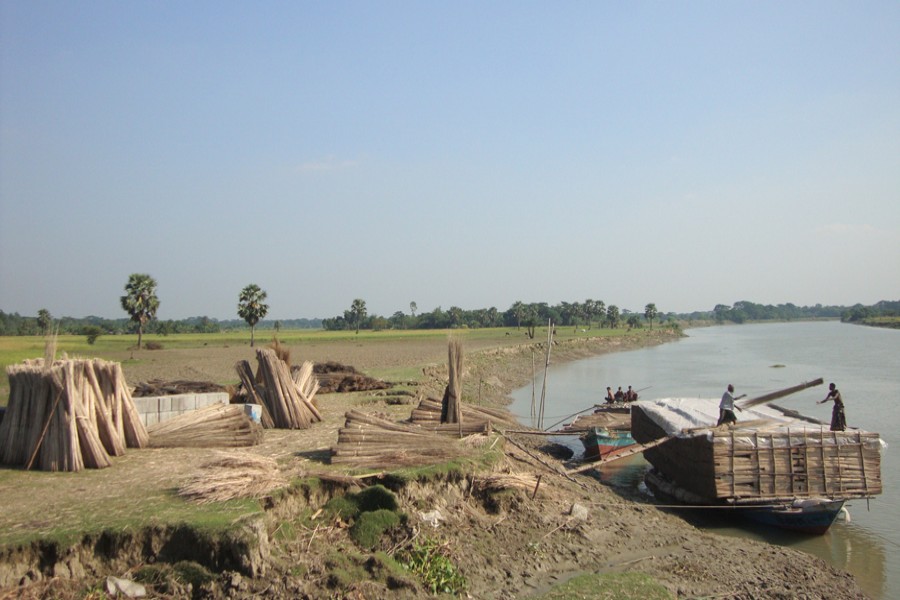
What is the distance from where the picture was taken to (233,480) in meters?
8.46

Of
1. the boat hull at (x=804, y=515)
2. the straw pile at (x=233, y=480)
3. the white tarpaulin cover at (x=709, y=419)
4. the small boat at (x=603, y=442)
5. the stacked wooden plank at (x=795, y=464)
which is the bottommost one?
the boat hull at (x=804, y=515)

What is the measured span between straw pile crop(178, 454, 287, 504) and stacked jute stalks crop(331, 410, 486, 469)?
138 centimetres

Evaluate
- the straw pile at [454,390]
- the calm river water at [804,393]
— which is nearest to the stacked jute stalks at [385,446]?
the straw pile at [454,390]

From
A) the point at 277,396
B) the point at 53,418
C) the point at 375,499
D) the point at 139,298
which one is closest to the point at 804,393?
the point at 277,396

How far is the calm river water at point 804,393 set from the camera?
1209cm

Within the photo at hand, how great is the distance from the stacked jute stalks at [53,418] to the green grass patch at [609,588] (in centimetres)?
684

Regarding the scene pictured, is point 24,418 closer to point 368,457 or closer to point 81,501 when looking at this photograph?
point 81,501

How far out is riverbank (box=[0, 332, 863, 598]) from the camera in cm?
725

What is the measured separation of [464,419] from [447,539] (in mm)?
3936

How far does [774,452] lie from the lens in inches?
478

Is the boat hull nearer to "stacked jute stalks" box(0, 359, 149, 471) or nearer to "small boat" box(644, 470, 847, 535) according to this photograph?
"small boat" box(644, 470, 847, 535)

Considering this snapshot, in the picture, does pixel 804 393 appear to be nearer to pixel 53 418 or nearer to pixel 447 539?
pixel 447 539

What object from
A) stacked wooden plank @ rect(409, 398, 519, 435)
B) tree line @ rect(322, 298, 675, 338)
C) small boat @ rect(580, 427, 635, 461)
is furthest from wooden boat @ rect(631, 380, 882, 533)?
tree line @ rect(322, 298, 675, 338)

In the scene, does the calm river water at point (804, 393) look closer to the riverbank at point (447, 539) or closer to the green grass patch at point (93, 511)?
the riverbank at point (447, 539)
